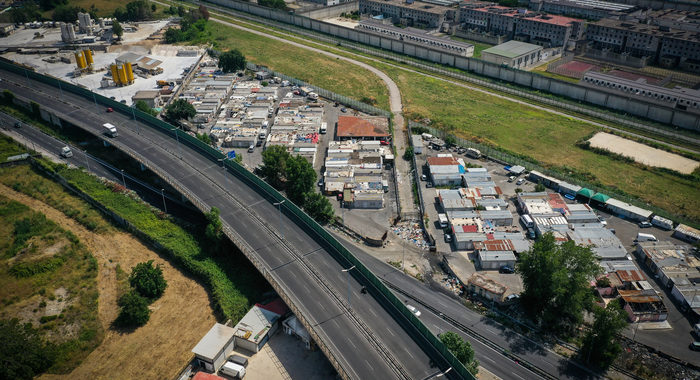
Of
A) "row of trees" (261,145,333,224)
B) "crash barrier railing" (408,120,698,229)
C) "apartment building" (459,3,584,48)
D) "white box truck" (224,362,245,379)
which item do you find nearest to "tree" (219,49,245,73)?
"crash barrier railing" (408,120,698,229)

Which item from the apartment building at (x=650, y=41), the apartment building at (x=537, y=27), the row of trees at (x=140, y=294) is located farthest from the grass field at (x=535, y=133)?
the row of trees at (x=140, y=294)

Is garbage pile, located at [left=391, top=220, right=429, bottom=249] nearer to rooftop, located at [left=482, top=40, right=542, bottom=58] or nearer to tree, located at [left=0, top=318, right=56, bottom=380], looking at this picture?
tree, located at [left=0, top=318, right=56, bottom=380]

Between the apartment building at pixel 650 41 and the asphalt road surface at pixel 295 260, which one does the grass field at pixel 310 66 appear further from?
the apartment building at pixel 650 41

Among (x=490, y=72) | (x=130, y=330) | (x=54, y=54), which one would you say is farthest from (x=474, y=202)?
(x=54, y=54)

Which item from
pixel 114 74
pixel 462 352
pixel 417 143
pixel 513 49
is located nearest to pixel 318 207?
pixel 417 143

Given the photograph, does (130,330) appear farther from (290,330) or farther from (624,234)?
(624,234)
